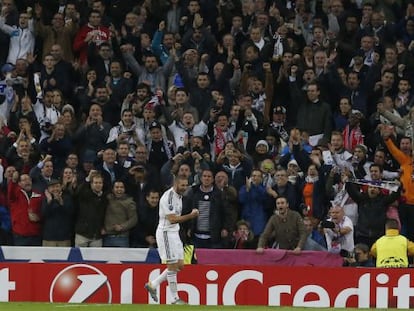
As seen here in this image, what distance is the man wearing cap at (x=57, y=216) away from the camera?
73.7ft

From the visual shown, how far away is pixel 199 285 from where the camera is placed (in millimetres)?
20844

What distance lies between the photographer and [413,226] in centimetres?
2325

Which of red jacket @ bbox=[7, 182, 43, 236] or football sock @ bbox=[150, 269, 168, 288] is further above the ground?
red jacket @ bbox=[7, 182, 43, 236]

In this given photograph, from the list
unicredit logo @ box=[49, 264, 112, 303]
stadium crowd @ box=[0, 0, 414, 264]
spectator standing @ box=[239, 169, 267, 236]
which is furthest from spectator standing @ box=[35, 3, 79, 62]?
unicredit logo @ box=[49, 264, 112, 303]

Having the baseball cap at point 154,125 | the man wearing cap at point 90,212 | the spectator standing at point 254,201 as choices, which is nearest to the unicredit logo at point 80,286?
the man wearing cap at point 90,212

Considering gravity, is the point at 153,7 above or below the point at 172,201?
above

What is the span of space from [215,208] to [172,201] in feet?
11.2

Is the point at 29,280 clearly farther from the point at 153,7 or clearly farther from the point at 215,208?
the point at 153,7

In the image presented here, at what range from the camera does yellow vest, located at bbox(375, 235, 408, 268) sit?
830 inches

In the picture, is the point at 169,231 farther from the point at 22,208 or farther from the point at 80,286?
the point at 22,208

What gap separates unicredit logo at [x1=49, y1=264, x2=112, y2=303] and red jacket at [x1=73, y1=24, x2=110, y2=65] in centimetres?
645

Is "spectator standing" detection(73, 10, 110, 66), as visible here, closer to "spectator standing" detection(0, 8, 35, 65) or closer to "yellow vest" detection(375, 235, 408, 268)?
"spectator standing" detection(0, 8, 35, 65)

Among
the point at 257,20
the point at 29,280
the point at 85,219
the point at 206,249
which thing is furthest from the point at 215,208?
the point at 257,20

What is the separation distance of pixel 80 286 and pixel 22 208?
8.17ft
